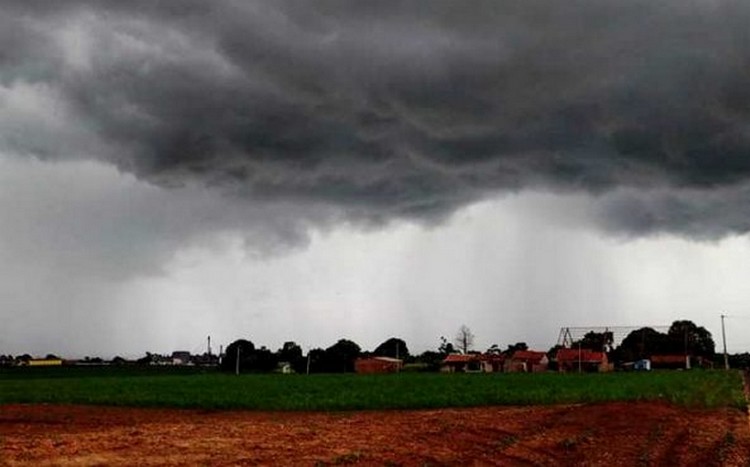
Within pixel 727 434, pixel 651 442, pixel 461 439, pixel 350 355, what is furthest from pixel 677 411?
pixel 350 355

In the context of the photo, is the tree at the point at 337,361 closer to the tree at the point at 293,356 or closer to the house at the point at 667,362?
the tree at the point at 293,356

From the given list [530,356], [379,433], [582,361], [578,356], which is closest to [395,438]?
[379,433]

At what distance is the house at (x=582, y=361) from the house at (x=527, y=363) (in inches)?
258

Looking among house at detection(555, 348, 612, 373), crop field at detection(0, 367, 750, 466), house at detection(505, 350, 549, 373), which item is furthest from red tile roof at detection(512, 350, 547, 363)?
crop field at detection(0, 367, 750, 466)

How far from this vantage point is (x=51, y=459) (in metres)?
18.0

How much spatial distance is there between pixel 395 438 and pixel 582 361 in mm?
125144

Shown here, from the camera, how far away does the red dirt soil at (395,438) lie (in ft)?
61.9

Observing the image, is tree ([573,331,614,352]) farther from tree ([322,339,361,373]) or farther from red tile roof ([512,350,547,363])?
tree ([322,339,361,373])

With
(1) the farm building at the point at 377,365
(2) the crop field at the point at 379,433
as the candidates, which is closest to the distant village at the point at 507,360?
(1) the farm building at the point at 377,365

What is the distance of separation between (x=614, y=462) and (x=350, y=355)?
149268 mm

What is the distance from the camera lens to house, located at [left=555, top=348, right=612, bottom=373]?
13912cm

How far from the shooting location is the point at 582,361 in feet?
462

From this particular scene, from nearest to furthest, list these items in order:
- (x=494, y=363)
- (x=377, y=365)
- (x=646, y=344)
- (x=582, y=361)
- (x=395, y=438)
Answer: (x=395, y=438) → (x=582, y=361) → (x=377, y=365) → (x=494, y=363) → (x=646, y=344)

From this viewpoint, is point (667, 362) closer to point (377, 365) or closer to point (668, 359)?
point (668, 359)
